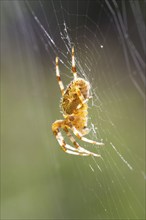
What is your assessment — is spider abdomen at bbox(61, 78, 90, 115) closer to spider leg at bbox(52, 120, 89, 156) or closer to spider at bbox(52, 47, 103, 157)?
spider at bbox(52, 47, 103, 157)

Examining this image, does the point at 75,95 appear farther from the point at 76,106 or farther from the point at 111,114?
the point at 111,114

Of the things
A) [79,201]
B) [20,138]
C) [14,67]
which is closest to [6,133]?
[20,138]

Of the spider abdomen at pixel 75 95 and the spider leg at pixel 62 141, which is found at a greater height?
the spider abdomen at pixel 75 95

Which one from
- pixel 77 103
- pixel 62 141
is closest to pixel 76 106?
pixel 77 103

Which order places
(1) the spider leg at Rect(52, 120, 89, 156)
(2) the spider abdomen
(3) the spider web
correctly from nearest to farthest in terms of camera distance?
1. (2) the spider abdomen
2. (1) the spider leg at Rect(52, 120, 89, 156)
3. (3) the spider web

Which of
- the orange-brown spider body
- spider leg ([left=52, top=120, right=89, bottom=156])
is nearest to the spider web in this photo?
spider leg ([left=52, top=120, right=89, bottom=156])

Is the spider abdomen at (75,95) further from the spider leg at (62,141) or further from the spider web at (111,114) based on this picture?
the spider web at (111,114)

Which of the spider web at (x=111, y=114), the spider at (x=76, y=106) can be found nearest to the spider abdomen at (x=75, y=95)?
the spider at (x=76, y=106)
